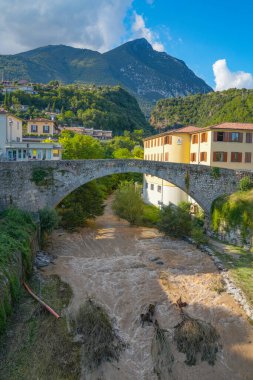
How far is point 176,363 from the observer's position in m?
11.4

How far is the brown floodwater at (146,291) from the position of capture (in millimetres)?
11273

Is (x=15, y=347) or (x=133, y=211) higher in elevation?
(x=133, y=211)

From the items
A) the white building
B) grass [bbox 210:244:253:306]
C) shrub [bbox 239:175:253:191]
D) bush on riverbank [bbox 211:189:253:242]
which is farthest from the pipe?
the white building

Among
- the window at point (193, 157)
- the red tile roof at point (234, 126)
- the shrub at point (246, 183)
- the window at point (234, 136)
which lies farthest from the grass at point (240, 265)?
the red tile roof at point (234, 126)

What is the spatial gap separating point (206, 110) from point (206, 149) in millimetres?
70163

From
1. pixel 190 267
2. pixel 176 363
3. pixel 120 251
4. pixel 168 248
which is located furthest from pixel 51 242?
pixel 176 363

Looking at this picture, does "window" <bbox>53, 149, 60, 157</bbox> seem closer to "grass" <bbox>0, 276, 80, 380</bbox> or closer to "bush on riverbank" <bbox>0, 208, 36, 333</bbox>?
"bush on riverbank" <bbox>0, 208, 36, 333</bbox>

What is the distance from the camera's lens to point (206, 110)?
9619 centimetres

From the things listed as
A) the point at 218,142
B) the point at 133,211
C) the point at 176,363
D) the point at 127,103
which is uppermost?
the point at 127,103

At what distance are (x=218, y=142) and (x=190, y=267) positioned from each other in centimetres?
1430

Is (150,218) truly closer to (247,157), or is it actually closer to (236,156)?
(236,156)

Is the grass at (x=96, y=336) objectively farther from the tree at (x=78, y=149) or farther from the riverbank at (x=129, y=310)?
the tree at (x=78, y=149)

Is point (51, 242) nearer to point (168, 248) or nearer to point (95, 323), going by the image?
point (168, 248)

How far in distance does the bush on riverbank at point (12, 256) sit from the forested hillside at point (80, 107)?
2488 inches
